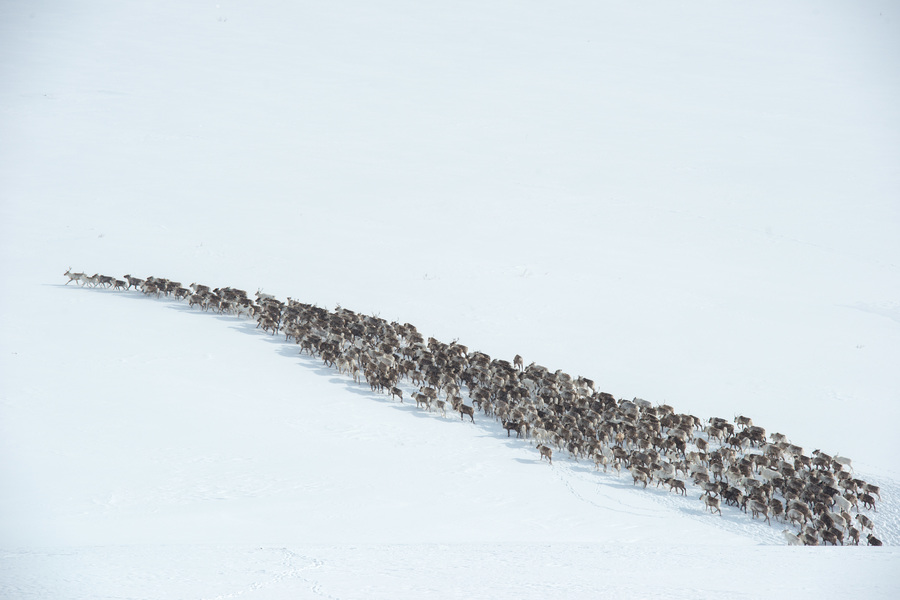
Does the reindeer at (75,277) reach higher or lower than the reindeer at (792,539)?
higher

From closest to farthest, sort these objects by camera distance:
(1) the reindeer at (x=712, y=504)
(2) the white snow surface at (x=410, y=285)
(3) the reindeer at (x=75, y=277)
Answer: (2) the white snow surface at (x=410, y=285) → (1) the reindeer at (x=712, y=504) → (3) the reindeer at (x=75, y=277)

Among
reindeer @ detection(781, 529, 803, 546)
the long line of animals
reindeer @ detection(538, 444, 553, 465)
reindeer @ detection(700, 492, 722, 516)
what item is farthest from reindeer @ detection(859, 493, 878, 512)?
reindeer @ detection(538, 444, 553, 465)

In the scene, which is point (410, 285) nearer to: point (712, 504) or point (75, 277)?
point (75, 277)

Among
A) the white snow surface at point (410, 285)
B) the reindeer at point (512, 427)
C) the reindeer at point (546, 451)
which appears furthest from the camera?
→ the reindeer at point (512, 427)

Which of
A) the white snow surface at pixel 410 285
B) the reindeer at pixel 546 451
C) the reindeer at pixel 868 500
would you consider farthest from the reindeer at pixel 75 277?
the reindeer at pixel 868 500

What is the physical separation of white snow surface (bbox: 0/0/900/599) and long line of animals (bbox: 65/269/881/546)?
0.44m

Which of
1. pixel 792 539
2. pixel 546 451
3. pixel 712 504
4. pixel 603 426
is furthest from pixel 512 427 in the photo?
pixel 792 539

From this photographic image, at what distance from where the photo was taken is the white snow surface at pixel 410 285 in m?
11.2

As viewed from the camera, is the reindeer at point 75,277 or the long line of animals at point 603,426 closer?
the long line of animals at point 603,426

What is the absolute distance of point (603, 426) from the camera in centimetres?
1570

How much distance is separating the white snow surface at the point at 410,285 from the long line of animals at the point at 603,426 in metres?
0.44

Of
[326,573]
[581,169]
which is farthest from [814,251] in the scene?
[326,573]

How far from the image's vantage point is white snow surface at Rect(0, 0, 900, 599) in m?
11.2

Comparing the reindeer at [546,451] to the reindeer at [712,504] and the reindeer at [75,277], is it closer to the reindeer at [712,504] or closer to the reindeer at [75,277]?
the reindeer at [712,504]
